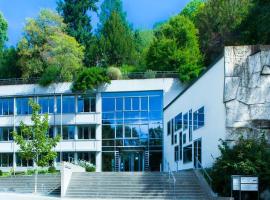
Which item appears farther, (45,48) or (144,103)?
(45,48)

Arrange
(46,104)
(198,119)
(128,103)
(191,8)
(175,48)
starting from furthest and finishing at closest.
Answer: (191,8), (175,48), (46,104), (128,103), (198,119)

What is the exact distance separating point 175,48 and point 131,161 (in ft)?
46.7

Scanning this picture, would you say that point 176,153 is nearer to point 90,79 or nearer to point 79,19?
point 90,79

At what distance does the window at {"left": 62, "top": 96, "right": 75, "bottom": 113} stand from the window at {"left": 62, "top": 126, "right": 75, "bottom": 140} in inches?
65.0

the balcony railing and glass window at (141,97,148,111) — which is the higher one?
the balcony railing

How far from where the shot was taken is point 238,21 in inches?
2514

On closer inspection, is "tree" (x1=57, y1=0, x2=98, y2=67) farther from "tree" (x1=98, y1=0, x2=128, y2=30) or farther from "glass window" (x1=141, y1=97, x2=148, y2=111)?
"glass window" (x1=141, y1=97, x2=148, y2=111)

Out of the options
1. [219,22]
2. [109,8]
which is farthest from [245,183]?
[109,8]

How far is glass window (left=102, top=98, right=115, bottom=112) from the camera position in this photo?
5619 cm

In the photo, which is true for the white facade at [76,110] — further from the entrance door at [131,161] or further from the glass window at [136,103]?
the entrance door at [131,161]

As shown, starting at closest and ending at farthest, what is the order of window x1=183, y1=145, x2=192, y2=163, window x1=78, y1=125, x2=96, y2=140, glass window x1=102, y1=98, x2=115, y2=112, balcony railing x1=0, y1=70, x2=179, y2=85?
window x1=183, y1=145, x2=192, y2=163, glass window x1=102, y1=98, x2=115, y2=112, balcony railing x1=0, y1=70, x2=179, y2=85, window x1=78, y1=125, x2=96, y2=140

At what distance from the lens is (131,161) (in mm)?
56062

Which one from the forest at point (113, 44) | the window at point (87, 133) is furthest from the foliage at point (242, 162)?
the window at point (87, 133)

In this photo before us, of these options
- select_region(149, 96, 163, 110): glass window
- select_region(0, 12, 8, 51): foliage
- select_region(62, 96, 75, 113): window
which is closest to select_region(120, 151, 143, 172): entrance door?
select_region(149, 96, 163, 110): glass window
